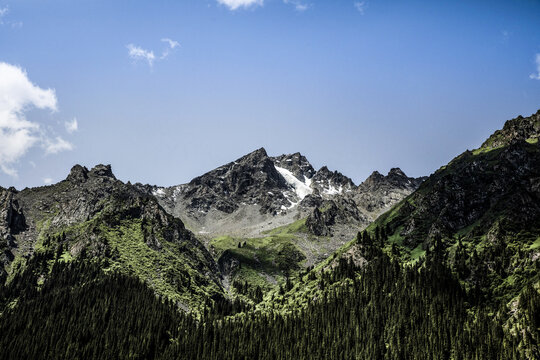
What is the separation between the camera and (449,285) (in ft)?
547

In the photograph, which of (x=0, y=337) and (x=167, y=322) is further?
(x=167, y=322)

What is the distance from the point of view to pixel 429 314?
509 ft

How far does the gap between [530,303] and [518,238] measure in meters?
50.7

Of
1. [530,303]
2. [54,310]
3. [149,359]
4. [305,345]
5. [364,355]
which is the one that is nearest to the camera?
[530,303]

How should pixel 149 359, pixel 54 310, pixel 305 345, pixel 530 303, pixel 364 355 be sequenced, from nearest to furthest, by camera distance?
1. pixel 530 303
2. pixel 364 355
3. pixel 305 345
4. pixel 149 359
5. pixel 54 310

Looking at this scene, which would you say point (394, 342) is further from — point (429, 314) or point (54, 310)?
point (54, 310)

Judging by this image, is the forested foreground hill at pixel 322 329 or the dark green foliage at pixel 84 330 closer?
the forested foreground hill at pixel 322 329

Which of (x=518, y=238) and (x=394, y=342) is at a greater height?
(x=518, y=238)

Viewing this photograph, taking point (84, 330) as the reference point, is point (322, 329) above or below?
above

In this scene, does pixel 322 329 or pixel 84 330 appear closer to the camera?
pixel 322 329

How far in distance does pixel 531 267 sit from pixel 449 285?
30.4 m

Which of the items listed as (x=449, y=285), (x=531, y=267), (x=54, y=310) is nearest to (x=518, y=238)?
(x=531, y=267)

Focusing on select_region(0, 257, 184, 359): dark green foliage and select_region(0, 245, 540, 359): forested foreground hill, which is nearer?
select_region(0, 245, 540, 359): forested foreground hill

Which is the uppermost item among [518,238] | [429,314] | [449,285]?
[518,238]
